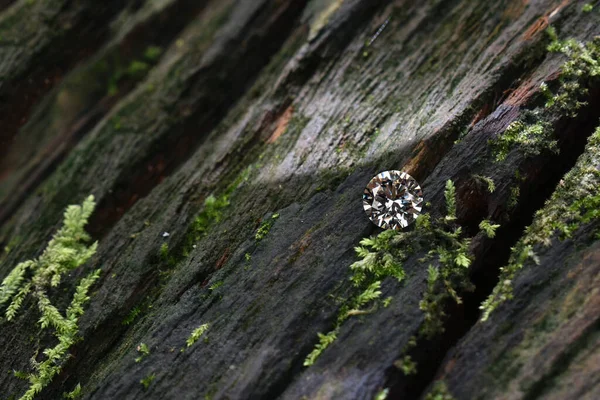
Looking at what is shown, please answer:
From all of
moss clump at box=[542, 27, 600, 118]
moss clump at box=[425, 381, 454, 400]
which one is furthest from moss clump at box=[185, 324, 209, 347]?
moss clump at box=[542, 27, 600, 118]

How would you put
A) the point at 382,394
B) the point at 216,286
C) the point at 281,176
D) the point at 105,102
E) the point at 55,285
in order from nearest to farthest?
the point at 382,394, the point at 216,286, the point at 55,285, the point at 281,176, the point at 105,102

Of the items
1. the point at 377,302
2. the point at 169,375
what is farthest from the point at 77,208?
the point at 377,302

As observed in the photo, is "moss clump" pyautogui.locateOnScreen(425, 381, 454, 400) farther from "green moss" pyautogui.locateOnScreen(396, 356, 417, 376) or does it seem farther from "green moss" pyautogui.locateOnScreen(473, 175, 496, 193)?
"green moss" pyautogui.locateOnScreen(473, 175, 496, 193)

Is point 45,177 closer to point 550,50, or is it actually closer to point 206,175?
Result: point 206,175

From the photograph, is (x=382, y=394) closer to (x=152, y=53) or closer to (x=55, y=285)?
(x=55, y=285)

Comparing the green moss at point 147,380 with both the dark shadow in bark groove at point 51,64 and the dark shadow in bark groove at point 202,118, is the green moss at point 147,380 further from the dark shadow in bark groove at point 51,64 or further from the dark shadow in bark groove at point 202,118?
the dark shadow in bark groove at point 51,64

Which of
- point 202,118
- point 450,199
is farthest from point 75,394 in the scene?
point 202,118
